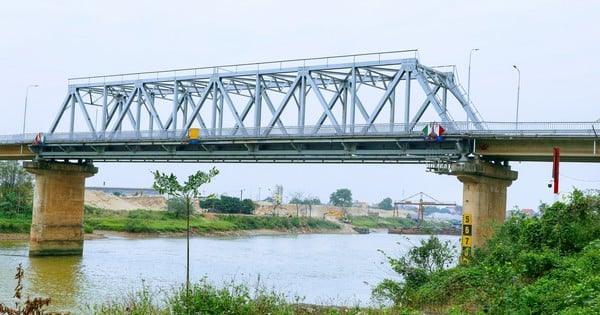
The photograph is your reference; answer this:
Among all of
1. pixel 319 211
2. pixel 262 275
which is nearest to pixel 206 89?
pixel 262 275

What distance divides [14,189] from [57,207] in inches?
1266

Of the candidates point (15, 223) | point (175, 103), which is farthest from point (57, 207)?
point (15, 223)

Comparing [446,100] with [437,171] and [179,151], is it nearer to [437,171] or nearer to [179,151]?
[437,171]

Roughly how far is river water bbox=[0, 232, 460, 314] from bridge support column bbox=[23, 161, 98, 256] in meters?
1.54

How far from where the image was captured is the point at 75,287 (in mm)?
38469

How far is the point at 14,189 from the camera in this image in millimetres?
85000

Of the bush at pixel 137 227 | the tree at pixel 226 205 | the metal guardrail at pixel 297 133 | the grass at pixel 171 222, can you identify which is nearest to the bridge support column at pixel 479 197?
the metal guardrail at pixel 297 133

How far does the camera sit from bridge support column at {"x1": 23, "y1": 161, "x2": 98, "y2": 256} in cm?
5531

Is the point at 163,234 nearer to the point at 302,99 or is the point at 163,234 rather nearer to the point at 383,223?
the point at 302,99

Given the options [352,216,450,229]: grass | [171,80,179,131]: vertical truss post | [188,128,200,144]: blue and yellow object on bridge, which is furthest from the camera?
[352,216,450,229]: grass

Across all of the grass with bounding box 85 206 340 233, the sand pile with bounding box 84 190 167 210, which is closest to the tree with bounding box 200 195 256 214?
the sand pile with bounding box 84 190 167 210

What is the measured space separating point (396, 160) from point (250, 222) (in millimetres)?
73960

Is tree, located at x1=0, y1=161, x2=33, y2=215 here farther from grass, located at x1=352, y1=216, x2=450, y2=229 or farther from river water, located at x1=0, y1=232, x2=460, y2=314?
grass, located at x1=352, y1=216, x2=450, y2=229

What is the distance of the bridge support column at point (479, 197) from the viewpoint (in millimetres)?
34438
